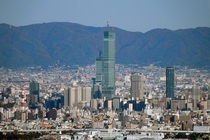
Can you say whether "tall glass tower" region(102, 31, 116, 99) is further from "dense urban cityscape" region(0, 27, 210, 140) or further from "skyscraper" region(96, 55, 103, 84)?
"skyscraper" region(96, 55, 103, 84)

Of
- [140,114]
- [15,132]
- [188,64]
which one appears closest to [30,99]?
[140,114]

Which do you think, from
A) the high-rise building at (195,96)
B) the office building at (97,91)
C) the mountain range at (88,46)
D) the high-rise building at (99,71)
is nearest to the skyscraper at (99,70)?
the high-rise building at (99,71)

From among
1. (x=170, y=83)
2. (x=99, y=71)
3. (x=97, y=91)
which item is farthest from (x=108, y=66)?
(x=97, y=91)

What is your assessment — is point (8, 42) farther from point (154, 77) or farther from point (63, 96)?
point (63, 96)

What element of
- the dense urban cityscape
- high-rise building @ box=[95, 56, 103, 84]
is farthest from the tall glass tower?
high-rise building @ box=[95, 56, 103, 84]

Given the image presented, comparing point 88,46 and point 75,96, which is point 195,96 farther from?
point 88,46
